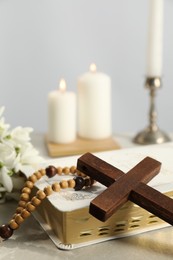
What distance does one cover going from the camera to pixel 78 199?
725 millimetres

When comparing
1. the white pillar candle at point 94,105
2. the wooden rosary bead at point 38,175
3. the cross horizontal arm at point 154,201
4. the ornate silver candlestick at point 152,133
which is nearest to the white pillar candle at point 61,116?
the white pillar candle at point 94,105

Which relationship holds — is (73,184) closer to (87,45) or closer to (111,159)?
(111,159)

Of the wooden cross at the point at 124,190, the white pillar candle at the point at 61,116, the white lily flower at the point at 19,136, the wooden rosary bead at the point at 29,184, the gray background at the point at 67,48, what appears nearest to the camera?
the wooden cross at the point at 124,190

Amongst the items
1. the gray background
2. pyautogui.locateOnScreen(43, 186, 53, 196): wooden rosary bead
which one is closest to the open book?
pyautogui.locateOnScreen(43, 186, 53, 196): wooden rosary bead

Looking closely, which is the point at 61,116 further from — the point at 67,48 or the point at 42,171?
the point at 67,48

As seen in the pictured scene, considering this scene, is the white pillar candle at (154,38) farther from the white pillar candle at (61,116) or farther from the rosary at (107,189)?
the rosary at (107,189)

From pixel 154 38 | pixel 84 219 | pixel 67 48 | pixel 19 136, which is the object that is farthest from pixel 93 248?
pixel 67 48

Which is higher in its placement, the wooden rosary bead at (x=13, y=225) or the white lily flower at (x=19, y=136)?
the white lily flower at (x=19, y=136)

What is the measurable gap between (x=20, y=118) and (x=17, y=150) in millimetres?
947

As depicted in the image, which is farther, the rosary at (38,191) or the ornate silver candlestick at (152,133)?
the ornate silver candlestick at (152,133)

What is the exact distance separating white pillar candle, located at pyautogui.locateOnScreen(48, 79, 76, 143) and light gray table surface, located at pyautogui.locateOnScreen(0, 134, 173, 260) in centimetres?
46

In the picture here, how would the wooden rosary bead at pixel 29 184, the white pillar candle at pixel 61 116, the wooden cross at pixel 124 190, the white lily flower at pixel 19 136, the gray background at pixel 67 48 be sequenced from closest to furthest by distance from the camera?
Answer: the wooden cross at pixel 124 190 < the wooden rosary bead at pixel 29 184 < the white lily flower at pixel 19 136 < the white pillar candle at pixel 61 116 < the gray background at pixel 67 48

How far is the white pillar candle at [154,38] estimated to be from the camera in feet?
4.12

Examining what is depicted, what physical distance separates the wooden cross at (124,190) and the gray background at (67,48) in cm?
101
